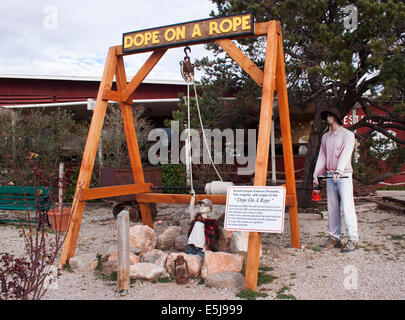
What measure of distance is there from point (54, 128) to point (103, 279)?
8640mm

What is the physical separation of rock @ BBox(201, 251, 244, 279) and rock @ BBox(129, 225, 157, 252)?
4.26 ft

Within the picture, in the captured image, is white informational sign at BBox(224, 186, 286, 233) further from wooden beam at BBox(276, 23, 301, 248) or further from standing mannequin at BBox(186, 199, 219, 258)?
wooden beam at BBox(276, 23, 301, 248)

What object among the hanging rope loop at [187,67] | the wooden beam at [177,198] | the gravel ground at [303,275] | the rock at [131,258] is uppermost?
the hanging rope loop at [187,67]

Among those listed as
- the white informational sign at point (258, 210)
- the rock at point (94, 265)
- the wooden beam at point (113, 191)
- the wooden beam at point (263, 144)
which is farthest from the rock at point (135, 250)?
the wooden beam at point (263, 144)

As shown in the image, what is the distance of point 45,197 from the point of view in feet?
24.5

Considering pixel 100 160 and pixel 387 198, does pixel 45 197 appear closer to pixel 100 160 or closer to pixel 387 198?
pixel 100 160

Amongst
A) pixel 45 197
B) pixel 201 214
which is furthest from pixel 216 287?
pixel 45 197

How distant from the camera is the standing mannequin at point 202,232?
4.97 meters

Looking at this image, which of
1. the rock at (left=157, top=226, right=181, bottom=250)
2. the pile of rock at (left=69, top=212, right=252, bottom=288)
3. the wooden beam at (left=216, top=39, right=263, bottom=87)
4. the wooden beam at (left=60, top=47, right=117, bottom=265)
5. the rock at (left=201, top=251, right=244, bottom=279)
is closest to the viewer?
the pile of rock at (left=69, top=212, right=252, bottom=288)

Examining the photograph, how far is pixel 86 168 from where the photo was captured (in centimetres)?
530

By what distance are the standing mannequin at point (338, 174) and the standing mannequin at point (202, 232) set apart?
67.8 inches

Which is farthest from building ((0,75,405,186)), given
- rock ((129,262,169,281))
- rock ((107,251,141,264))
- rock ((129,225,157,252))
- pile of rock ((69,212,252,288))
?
rock ((129,262,169,281))

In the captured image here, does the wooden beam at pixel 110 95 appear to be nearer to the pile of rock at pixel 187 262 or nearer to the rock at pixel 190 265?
the pile of rock at pixel 187 262

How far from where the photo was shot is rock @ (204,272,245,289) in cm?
418
